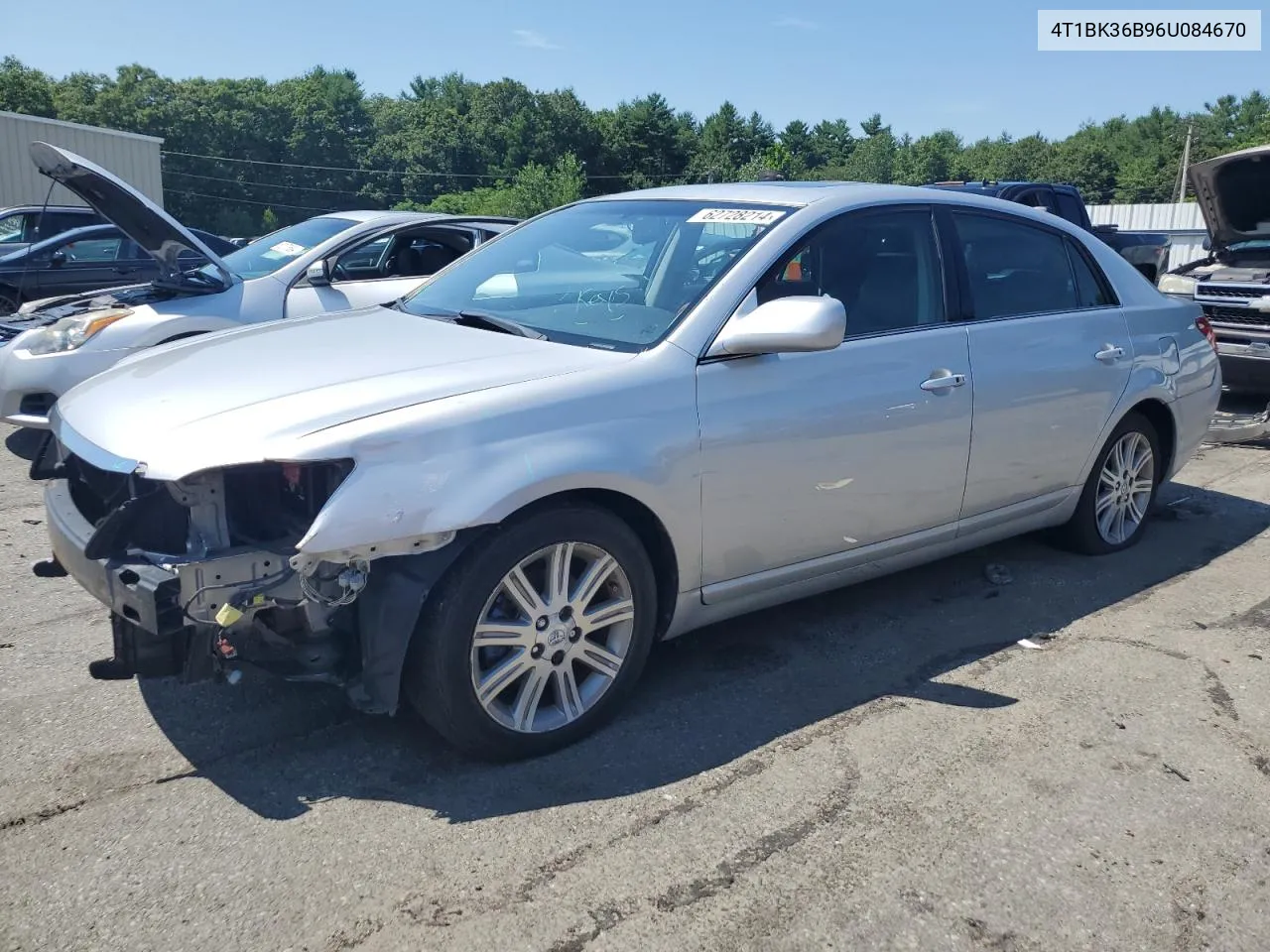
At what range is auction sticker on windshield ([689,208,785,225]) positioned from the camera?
12.9 feet

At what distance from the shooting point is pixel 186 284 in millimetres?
6867

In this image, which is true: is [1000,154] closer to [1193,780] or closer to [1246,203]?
[1246,203]

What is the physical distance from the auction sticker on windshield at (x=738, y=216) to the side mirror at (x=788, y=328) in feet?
1.85

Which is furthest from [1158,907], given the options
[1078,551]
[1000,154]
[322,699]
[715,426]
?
[1000,154]

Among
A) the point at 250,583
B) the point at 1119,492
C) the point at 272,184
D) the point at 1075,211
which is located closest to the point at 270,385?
the point at 250,583

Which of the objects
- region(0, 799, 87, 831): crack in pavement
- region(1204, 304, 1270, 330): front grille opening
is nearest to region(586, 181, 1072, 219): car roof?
region(0, 799, 87, 831): crack in pavement

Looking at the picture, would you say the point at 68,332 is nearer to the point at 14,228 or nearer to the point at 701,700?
the point at 701,700

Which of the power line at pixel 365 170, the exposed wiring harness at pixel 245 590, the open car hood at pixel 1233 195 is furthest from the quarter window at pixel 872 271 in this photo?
the power line at pixel 365 170

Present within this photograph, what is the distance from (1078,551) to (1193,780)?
7.20 feet

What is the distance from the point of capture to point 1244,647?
14.2 ft

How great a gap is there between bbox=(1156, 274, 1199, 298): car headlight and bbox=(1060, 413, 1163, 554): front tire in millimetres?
4062

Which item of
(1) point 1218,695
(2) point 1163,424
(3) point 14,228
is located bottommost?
(1) point 1218,695

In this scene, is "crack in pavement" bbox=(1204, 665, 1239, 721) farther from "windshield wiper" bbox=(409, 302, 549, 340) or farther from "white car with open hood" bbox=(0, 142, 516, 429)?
"white car with open hood" bbox=(0, 142, 516, 429)

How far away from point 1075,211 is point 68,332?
10673 mm
